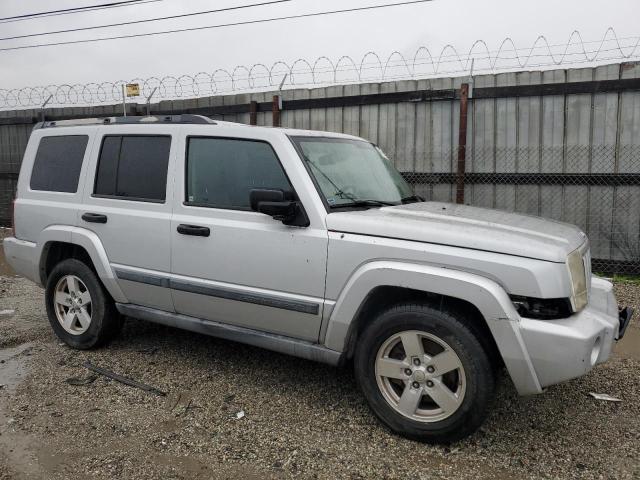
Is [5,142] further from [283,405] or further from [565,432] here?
[565,432]

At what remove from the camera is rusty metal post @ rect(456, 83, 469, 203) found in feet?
24.1

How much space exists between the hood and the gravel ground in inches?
45.7

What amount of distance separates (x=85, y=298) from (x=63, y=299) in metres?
0.27

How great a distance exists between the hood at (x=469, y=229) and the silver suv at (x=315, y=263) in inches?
0.4

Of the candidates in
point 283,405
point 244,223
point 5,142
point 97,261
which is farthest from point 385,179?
point 5,142

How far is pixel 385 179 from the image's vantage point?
416 centimetres

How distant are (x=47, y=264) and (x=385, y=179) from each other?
312cm

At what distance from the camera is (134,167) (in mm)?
4246

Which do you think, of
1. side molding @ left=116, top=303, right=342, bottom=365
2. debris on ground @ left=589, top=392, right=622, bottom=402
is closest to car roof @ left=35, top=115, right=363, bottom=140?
side molding @ left=116, top=303, right=342, bottom=365

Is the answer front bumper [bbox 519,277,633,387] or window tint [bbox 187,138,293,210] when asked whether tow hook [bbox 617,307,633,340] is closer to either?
front bumper [bbox 519,277,633,387]

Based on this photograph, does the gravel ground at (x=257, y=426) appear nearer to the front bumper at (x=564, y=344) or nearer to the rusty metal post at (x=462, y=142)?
the front bumper at (x=564, y=344)

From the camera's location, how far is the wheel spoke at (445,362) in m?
2.98

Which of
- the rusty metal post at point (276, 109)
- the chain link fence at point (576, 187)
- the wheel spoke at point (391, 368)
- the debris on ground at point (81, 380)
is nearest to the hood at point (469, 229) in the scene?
the wheel spoke at point (391, 368)

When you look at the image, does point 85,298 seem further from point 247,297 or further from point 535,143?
point 535,143
